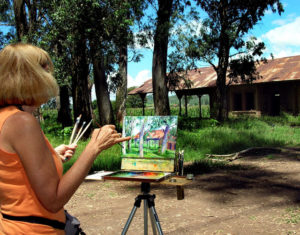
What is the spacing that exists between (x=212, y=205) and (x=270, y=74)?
1867cm

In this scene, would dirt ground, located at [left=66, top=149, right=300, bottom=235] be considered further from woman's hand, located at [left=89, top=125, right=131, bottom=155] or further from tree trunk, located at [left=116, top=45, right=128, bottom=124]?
tree trunk, located at [left=116, top=45, right=128, bottom=124]

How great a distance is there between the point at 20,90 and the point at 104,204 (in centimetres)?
486

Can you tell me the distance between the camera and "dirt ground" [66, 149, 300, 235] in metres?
4.69

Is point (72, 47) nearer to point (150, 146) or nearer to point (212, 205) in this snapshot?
point (212, 205)

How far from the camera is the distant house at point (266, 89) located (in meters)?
22.0

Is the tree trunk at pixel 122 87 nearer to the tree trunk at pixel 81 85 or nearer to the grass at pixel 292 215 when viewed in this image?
the tree trunk at pixel 81 85

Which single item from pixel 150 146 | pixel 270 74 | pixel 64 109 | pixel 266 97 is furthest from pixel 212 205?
pixel 266 97

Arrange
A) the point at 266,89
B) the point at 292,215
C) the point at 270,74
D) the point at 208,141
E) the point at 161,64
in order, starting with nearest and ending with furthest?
the point at 292,215
the point at 208,141
the point at 161,64
the point at 270,74
the point at 266,89

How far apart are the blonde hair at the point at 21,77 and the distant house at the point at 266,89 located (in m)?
21.0

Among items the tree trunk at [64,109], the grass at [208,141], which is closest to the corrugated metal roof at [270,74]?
the grass at [208,141]

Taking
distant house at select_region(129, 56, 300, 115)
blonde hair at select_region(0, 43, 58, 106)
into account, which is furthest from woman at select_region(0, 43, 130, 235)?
distant house at select_region(129, 56, 300, 115)

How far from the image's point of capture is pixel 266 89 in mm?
23969

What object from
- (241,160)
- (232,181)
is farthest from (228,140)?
(232,181)

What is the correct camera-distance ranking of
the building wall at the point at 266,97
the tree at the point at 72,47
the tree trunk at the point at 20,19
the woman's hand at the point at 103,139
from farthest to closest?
the building wall at the point at 266,97 < the tree trunk at the point at 20,19 < the tree at the point at 72,47 < the woman's hand at the point at 103,139
